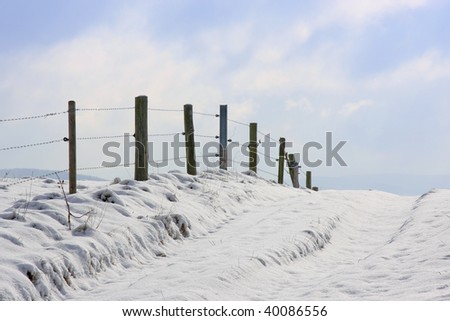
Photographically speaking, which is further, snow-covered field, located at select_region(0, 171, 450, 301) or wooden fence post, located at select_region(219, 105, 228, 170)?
wooden fence post, located at select_region(219, 105, 228, 170)

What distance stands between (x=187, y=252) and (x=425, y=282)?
3757 mm

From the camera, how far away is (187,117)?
15.9 meters

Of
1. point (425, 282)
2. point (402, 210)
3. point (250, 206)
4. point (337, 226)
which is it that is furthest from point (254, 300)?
point (402, 210)

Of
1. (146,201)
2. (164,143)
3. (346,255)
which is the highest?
(164,143)

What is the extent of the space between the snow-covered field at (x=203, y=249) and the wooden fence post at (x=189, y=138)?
2426 mm

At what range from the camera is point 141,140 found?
13.0m

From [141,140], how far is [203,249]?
4636mm

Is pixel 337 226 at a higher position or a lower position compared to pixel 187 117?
lower

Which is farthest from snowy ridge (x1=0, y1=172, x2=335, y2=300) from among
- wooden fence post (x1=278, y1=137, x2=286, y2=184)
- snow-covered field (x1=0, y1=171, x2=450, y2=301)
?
wooden fence post (x1=278, y1=137, x2=286, y2=184)

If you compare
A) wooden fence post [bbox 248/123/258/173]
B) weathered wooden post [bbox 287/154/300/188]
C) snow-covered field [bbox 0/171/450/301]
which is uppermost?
wooden fence post [bbox 248/123/258/173]

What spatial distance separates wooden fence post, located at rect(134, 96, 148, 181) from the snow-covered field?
15.2 inches

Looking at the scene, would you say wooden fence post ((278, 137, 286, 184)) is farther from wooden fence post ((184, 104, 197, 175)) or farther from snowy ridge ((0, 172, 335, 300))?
snowy ridge ((0, 172, 335, 300))

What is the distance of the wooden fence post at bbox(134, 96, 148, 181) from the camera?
13.0 meters

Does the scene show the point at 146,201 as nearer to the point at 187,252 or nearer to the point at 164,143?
the point at 187,252
